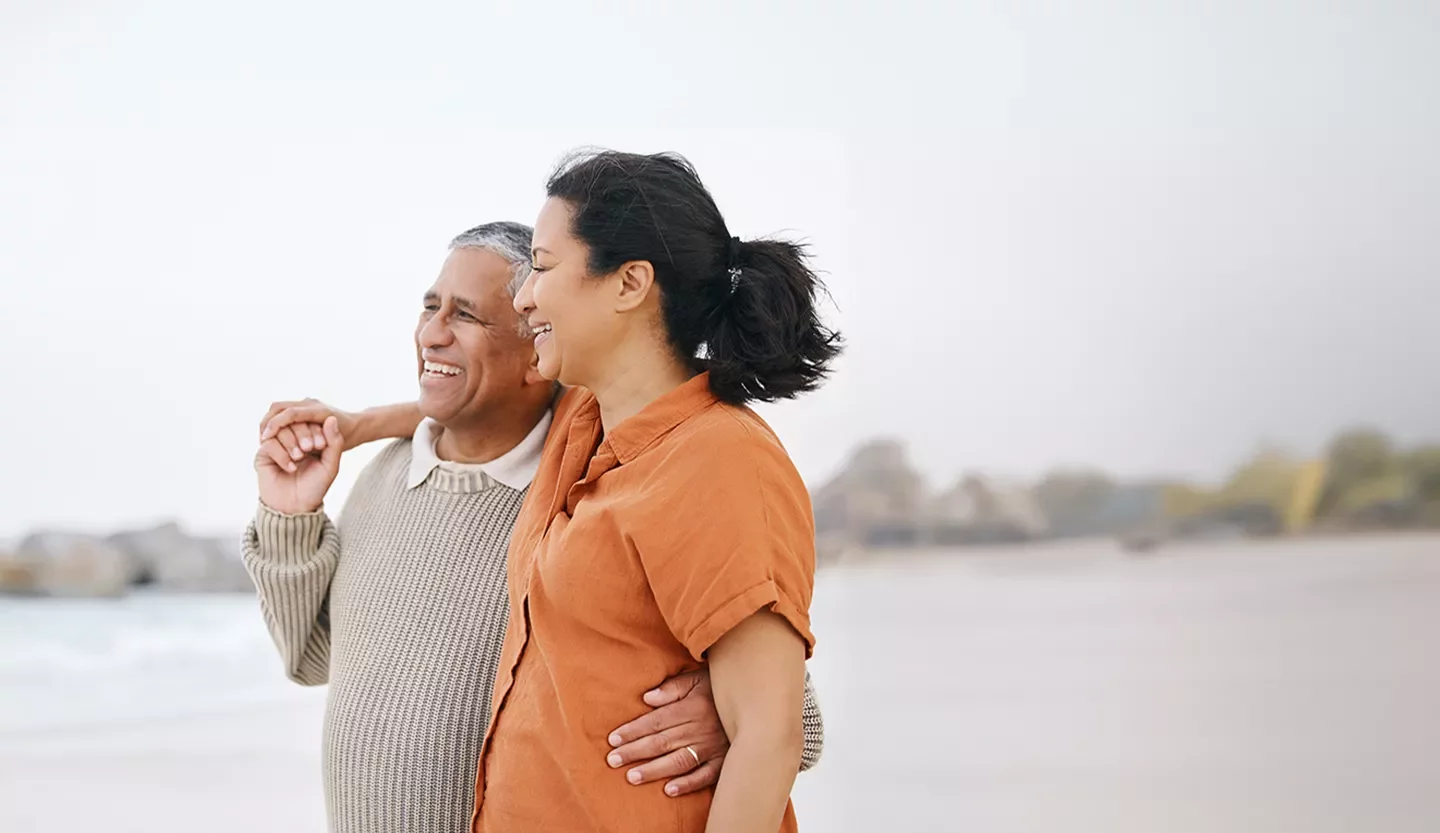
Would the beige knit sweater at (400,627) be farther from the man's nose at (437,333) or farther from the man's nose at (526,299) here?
the man's nose at (526,299)

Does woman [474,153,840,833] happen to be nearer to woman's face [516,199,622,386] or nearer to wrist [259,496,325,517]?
woman's face [516,199,622,386]

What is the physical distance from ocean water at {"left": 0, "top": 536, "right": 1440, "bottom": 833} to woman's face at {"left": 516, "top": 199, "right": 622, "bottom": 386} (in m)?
2.34

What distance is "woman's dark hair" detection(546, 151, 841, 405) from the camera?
1286 millimetres

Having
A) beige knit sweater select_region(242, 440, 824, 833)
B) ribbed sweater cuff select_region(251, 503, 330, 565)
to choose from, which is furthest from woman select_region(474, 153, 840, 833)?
ribbed sweater cuff select_region(251, 503, 330, 565)

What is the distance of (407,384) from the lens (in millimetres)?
3318

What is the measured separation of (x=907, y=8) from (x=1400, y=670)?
7.88 ft

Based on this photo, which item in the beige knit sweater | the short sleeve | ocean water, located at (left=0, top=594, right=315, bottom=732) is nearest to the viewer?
the short sleeve

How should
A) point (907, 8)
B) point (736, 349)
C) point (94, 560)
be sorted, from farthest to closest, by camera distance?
point (907, 8), point (94, 560), point (736, 349)

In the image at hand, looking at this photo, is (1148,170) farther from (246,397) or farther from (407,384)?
(246,397)

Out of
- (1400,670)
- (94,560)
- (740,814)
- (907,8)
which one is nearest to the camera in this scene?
(740,814)

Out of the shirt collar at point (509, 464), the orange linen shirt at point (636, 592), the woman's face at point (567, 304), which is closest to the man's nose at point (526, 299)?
the woman's face at point (567, 304)

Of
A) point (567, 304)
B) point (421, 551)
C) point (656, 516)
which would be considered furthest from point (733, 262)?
point (421, 551)

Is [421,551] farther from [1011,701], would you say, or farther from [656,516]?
[1011,701]

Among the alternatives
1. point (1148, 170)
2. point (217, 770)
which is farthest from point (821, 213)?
point (217, 770)
